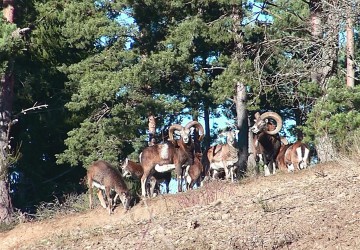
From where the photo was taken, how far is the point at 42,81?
30328 millimetres

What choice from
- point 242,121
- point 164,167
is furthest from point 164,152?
point 242,121

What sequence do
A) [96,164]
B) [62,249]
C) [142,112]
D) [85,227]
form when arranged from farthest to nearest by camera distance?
[142,112], [96,164], [85,227], [62,249]

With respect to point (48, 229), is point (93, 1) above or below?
above

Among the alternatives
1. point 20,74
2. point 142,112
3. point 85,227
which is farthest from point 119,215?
point 20,74

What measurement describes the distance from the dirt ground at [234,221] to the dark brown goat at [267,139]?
183 inches

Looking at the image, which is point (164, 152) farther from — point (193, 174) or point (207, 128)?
point (207, 128)

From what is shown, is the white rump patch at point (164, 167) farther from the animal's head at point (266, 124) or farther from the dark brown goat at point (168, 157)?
the animal's head at point (266, 124)

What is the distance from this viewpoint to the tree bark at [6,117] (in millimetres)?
24016

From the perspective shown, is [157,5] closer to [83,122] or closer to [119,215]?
[83,122]

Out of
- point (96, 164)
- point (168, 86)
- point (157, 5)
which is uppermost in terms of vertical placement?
point (157, 5)

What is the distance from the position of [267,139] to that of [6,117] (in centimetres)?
761

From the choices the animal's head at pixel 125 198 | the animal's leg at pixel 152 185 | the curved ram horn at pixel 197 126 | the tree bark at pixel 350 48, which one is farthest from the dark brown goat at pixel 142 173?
the tree bark at pixel 350 48

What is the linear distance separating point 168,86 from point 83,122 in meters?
3.78

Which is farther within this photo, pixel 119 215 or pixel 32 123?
pixel 32 123
